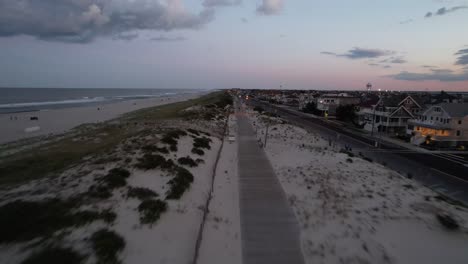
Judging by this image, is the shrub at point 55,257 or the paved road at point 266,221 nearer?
the shrub at point 55,257

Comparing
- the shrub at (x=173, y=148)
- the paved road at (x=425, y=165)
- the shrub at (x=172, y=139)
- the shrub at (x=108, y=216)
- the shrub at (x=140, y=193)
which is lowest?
the paved road at (x=425, y=165)

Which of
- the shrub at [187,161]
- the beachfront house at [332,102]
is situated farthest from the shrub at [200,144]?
the beachfront house at [332,102]

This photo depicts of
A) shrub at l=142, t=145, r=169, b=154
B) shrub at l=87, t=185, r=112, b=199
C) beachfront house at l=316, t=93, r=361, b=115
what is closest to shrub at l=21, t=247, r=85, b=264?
shrub at l=87, t=185, r=112, b=199

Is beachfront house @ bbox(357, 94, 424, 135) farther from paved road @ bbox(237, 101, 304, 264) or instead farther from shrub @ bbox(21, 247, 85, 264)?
shrub @ bbox(21, 247, 85, 264)

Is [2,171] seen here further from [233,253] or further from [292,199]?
[292,199]

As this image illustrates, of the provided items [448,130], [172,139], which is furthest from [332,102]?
[172,139]

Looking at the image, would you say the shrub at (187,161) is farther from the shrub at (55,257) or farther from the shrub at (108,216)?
the shrub at (55,257)

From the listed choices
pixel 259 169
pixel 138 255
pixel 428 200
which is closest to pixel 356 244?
pixel 428 200
